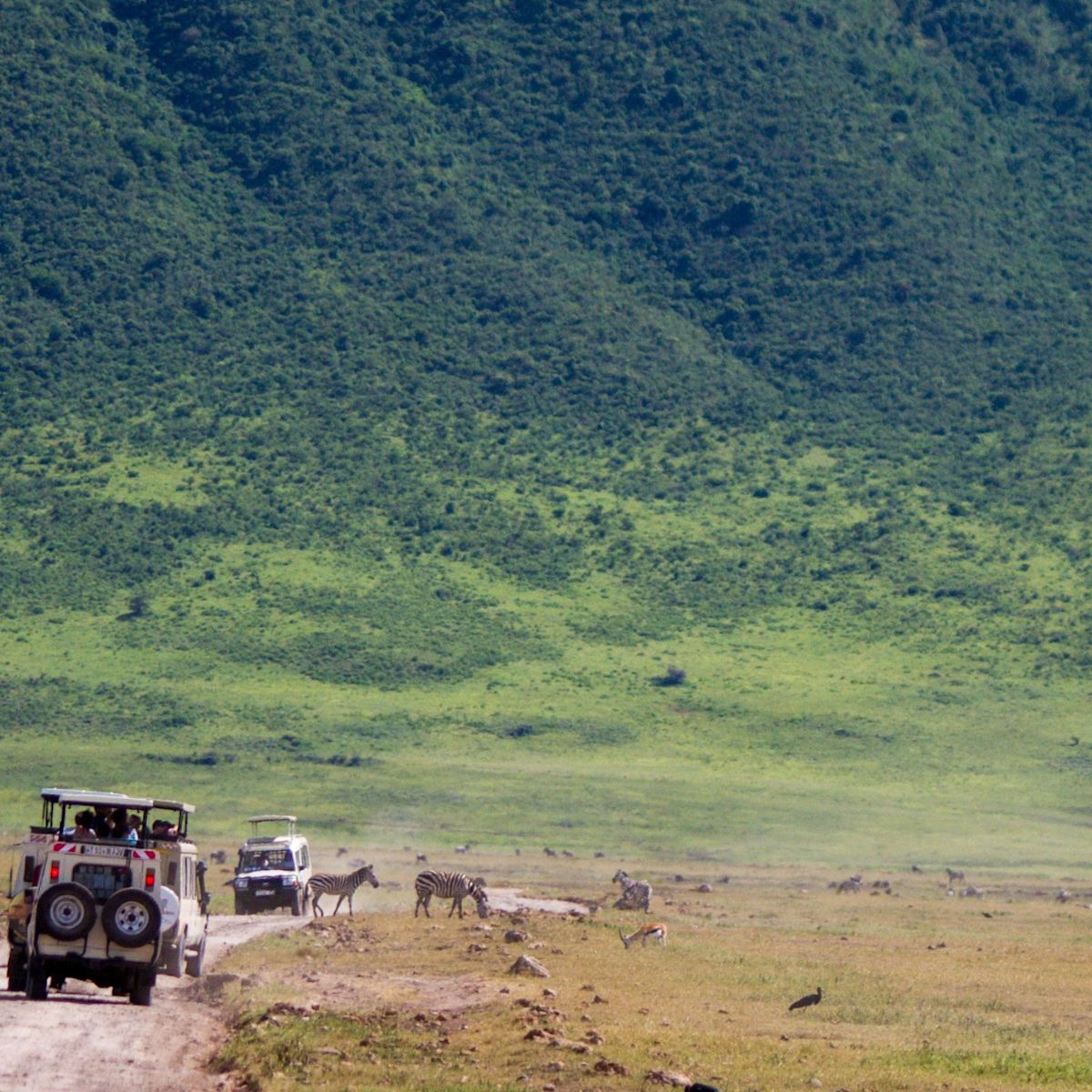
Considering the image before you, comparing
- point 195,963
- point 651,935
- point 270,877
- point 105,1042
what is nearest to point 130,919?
point 105,1042

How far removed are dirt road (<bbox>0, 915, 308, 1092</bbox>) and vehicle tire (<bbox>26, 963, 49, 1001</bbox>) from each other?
0.29 ft

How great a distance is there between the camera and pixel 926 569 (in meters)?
102

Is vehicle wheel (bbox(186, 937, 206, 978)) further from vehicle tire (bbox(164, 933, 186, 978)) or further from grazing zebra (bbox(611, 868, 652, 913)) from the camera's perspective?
grazing zebra (bbox(611, 868, 652, 913))

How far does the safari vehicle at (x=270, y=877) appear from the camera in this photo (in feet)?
127

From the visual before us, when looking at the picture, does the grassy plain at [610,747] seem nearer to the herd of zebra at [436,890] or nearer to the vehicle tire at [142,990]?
the herd of zebra at [436,890]

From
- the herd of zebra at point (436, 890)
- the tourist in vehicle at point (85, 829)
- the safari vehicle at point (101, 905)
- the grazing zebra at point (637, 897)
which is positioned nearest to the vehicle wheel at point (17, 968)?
the safari vehicle at point (101, 905)

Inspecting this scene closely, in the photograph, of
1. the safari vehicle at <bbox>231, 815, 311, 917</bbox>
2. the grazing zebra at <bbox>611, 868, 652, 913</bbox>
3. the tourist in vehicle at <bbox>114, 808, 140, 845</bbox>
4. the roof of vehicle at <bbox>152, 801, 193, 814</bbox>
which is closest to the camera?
the tourist in vehicle at <bbox>114, 808, 140, 845</bbox>

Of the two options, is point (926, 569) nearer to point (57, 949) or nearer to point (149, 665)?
point (149, 665)

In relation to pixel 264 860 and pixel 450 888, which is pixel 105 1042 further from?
pixel 264 860

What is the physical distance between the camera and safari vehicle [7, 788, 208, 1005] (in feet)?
69.9

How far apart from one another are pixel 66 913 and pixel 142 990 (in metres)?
1.45

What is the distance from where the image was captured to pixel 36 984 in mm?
21828

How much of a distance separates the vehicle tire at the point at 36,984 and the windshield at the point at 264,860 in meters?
16.9

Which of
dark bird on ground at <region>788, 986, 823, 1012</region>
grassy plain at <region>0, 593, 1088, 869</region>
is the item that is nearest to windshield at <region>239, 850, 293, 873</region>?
dark bird on ground at <region>788, 986, 823, 1012</region>
